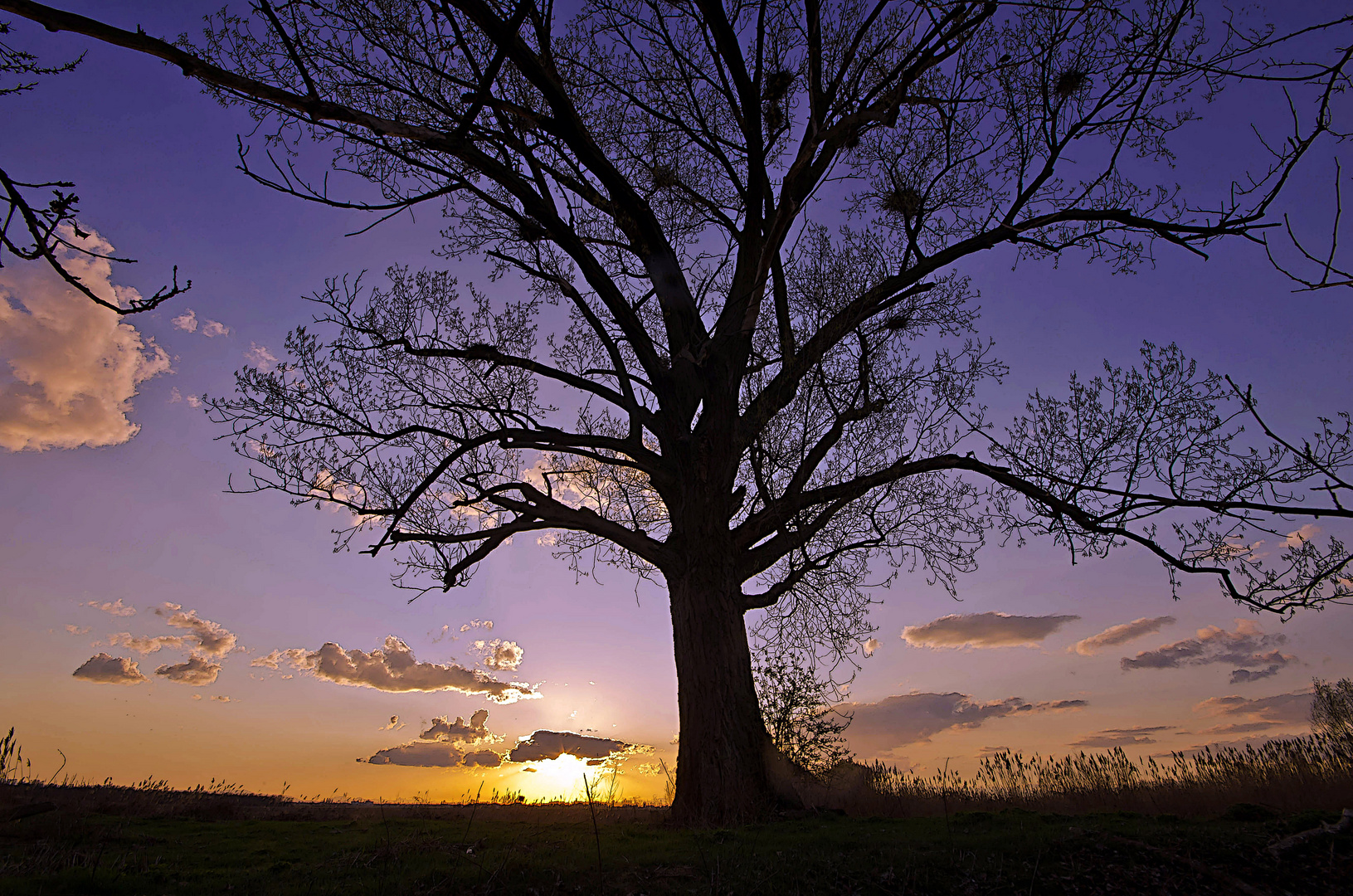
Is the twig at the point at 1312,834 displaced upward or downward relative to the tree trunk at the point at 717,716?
downward

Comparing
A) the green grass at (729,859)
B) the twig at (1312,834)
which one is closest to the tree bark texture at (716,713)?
the green grass at (729,859)

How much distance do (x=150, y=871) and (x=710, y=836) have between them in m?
4.59

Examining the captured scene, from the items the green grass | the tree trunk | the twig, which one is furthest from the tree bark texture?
the twig

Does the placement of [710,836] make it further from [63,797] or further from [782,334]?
[63,797]

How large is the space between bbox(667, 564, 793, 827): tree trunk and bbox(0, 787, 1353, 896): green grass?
27.7 inches

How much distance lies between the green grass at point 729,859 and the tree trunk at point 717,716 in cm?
70

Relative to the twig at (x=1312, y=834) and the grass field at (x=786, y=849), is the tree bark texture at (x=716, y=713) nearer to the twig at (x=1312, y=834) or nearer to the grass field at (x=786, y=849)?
the grass field at (x=786, y=849)

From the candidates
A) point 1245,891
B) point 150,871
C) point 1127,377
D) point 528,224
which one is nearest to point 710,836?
point 1245,891

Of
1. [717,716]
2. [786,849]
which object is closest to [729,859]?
[786,849]

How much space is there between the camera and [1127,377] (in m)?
7.29

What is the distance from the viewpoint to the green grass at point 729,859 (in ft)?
15.4

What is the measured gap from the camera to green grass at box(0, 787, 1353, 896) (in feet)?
15.4

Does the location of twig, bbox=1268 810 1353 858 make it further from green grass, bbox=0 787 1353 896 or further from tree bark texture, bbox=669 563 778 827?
tree bark texture, bbox=669 563 778 827

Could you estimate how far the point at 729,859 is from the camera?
5.17 m
